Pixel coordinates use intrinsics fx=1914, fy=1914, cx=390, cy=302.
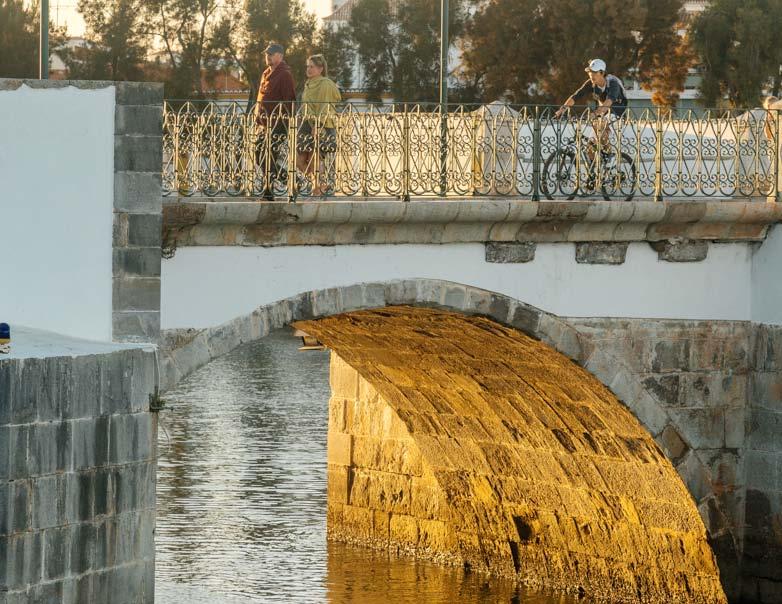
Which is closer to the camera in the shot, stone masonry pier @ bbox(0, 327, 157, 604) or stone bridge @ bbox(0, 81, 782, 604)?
stone masonry pier @ bbox(0, 327, 157, 604)

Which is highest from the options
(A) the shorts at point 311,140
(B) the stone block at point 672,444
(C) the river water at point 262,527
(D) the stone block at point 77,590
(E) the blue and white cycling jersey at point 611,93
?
Answer: (E) the blue and white cycling jersey at point 611,93

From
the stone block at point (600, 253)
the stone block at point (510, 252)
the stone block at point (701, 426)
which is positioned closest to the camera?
the stone block at point (510, 252)

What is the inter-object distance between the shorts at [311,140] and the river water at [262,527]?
189cm

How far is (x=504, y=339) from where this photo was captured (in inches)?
509

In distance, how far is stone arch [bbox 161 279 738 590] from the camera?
35.4 feet

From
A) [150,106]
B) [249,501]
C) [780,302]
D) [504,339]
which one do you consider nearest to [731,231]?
[780,302]

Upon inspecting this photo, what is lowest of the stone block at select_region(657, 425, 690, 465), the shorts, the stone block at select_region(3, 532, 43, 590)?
the stone block at select_region(3, 532, 43, 590)

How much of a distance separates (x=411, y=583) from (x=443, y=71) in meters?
4.03

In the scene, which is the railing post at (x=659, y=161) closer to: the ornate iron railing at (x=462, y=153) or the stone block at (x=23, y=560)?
the ornate iron railing at (x=462, y=153)

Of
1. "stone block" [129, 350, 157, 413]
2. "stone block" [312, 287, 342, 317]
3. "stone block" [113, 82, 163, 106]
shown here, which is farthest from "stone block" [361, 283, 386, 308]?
"stone block" [113, 82, 163, 106]

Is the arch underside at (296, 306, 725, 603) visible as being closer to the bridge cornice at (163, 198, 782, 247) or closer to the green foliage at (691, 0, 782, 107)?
the bridge cornice at (163, 198, 782, 247)

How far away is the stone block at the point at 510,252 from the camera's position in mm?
12211

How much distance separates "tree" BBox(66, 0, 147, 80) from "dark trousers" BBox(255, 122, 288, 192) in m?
23.4

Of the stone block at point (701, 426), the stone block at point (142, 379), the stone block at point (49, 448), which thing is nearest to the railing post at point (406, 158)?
the stone block at point (142, 379)
